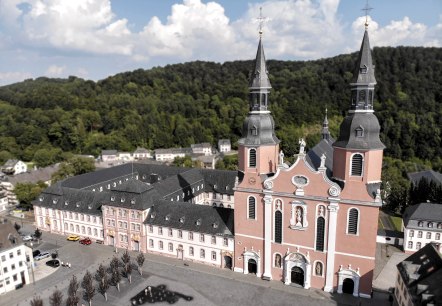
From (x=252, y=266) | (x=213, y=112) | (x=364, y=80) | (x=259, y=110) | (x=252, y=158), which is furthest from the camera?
(x=213, y=112)

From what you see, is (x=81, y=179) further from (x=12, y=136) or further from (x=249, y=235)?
(x=12, y=136)

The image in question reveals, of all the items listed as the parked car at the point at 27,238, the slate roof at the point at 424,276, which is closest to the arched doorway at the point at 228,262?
the slate roof at the point at 424,276

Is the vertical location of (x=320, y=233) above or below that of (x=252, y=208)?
below

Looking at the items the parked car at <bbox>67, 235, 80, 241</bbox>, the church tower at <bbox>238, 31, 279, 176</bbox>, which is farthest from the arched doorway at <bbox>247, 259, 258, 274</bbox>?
the parked car at <bbox>67, 235, 80, 241</bbox>

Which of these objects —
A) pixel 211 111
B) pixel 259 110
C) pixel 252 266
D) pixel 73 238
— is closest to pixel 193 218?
pixel 252 266

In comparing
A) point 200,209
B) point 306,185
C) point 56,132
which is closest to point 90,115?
point 56,132

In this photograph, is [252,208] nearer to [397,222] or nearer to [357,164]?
[357,164]
